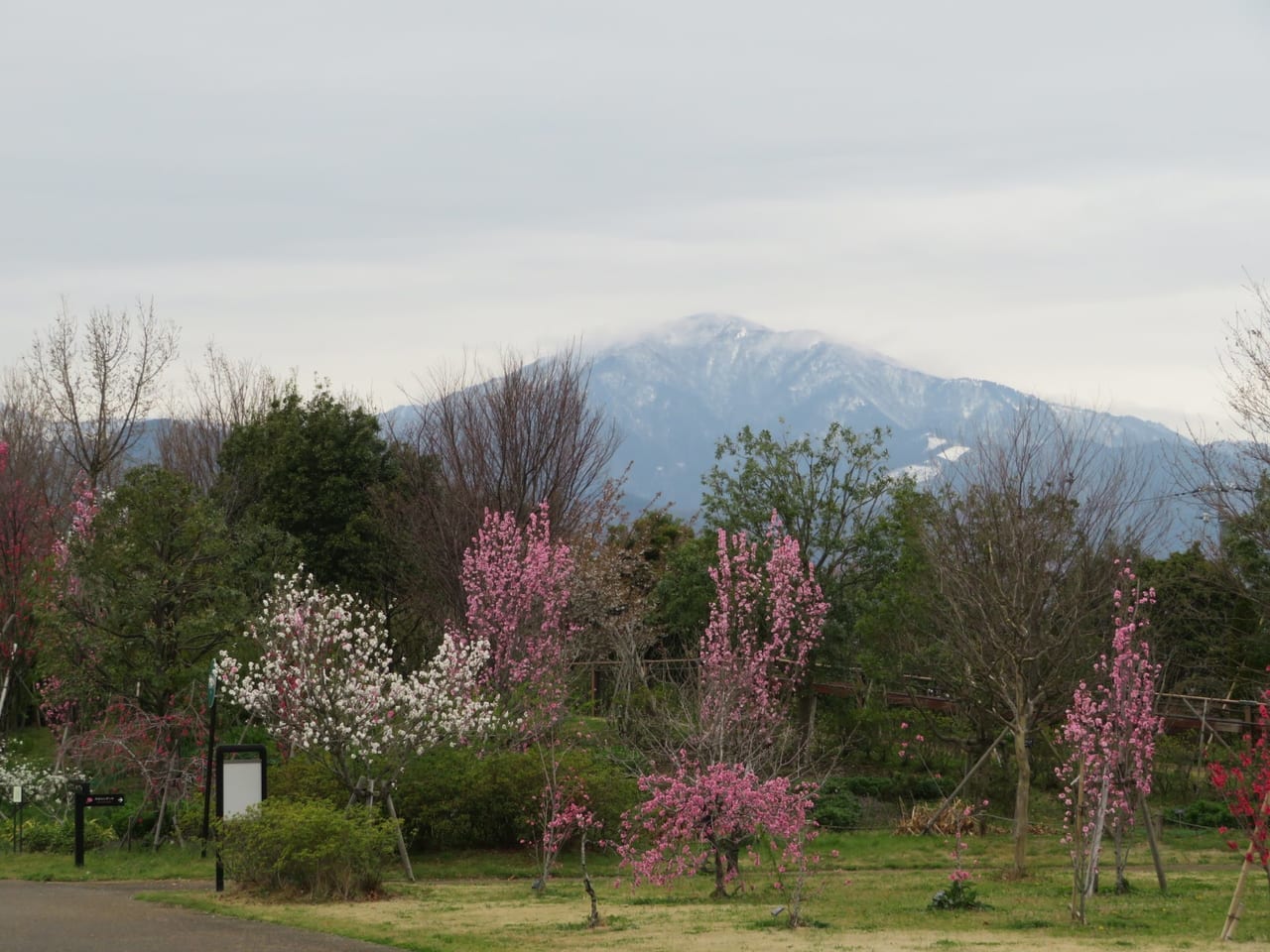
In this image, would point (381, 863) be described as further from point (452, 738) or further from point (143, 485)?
point (143, 485)

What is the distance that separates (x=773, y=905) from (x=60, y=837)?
53.9ft

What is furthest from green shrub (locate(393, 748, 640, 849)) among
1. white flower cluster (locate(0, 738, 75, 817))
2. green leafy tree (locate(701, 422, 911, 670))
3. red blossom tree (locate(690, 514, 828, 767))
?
green leafy tree (locate(701, 422, 911, 670))

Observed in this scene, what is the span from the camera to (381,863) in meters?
20.5

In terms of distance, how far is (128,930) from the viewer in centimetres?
1605

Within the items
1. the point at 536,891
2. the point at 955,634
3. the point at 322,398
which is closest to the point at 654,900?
the point at 536,891

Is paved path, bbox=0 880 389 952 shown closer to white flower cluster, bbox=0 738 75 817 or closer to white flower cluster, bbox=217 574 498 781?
white flower cluster, bbox=217 574 498 781

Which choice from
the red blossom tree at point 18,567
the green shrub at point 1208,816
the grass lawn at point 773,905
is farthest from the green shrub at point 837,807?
the red blossom tree at point 18,567

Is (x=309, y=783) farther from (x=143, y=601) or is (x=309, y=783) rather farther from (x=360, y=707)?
(x=143, y=601)

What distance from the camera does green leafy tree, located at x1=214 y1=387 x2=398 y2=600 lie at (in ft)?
134

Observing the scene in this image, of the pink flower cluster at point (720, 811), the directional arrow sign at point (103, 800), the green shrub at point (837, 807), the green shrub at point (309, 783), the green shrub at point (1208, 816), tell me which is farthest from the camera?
the green shrub at point (837, 807)

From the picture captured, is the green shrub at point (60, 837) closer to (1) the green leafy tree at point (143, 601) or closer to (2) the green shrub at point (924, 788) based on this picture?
(1) the green leafy tree at point (143, 601)

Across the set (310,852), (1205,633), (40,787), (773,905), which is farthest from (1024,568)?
(40,787)

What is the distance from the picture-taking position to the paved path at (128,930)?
14.5 m

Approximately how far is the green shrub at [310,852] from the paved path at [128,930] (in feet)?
4.84
